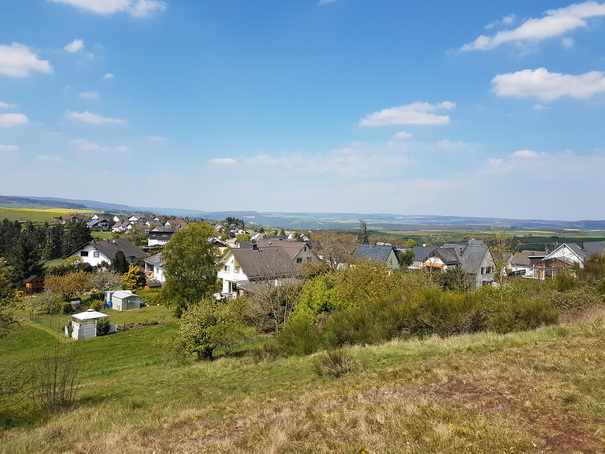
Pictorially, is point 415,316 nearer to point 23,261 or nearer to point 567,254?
point 567,254

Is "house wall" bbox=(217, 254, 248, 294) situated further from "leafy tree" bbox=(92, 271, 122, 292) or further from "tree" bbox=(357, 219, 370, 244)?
"tree" bbox=(357, 219, 370, 244)

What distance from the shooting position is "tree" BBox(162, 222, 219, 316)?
36062 mm

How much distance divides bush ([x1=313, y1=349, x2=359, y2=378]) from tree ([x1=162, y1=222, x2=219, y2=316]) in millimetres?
25604

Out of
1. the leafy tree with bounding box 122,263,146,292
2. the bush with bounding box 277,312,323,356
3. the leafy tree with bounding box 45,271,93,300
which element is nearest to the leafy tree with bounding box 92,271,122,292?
the leafy tree with bounding box 122,263,146,292

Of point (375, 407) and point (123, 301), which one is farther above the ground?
point (375, 407)

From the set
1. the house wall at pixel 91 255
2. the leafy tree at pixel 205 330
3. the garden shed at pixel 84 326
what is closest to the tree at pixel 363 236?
the house wall at pixel 91 255

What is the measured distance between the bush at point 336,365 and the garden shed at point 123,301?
37.6 meters

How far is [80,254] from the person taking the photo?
65.9 meters

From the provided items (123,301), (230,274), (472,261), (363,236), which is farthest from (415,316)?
(363,236)

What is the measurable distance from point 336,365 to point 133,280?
49664 mm

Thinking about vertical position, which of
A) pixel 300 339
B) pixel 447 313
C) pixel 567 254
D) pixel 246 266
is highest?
pixel 447 313

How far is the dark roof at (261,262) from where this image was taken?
4183 cm

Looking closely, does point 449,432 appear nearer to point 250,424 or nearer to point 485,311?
point 250,424

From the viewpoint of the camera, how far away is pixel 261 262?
45.7 m
